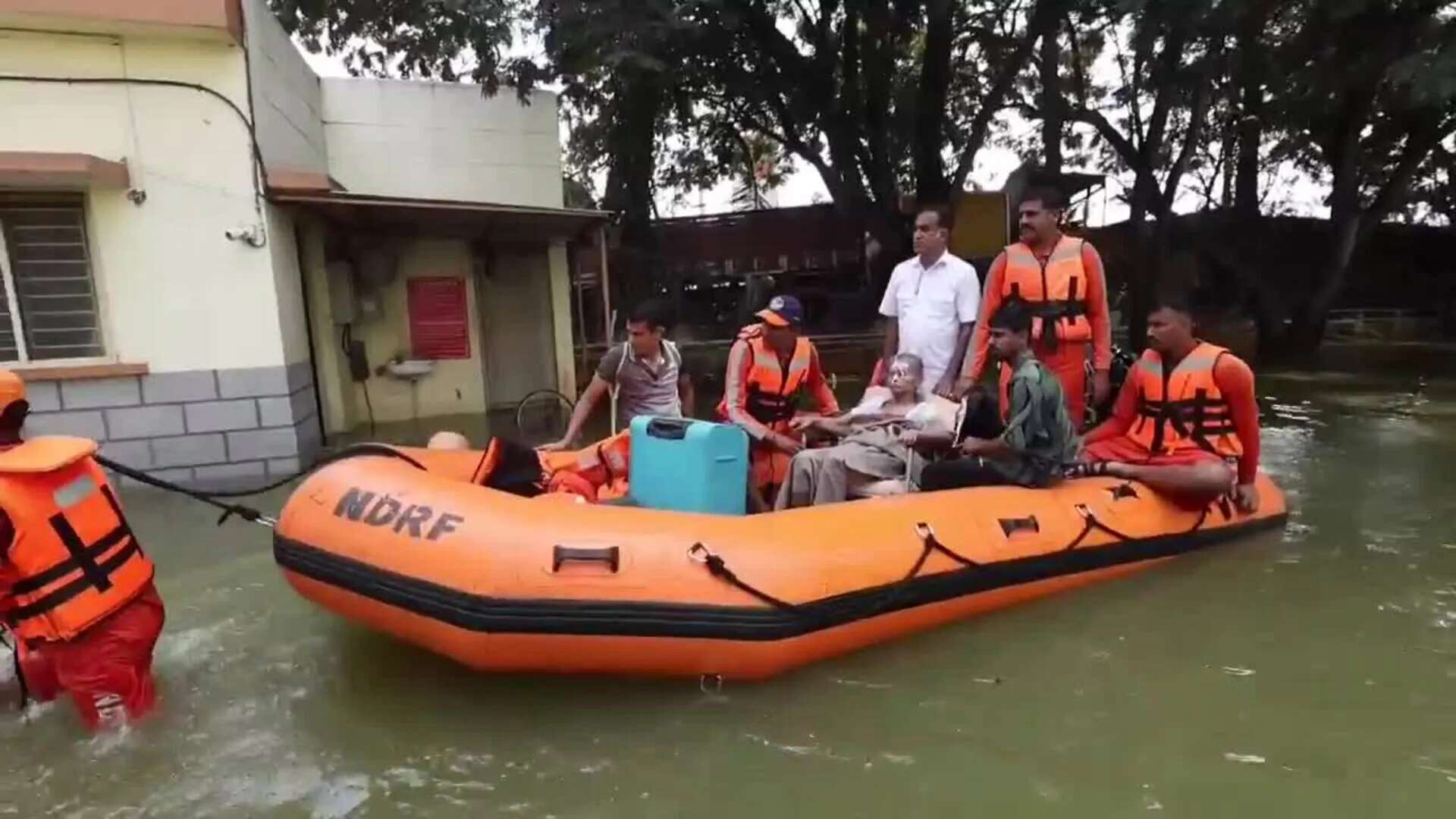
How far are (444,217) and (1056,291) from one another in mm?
5013

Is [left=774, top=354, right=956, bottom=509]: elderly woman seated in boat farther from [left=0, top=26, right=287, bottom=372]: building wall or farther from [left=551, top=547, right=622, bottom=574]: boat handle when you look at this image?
[left=0, top=26, right=287, bottom=372]: building wall

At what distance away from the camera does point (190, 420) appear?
20.0ft

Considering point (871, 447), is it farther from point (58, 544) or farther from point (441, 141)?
point (441, 141)

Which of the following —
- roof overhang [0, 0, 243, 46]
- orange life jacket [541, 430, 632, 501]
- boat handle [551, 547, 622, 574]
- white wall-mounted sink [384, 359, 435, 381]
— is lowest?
boat handle [551, 547, 622, 574]

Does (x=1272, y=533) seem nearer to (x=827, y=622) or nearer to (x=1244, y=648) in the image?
(x=1244, y=648)

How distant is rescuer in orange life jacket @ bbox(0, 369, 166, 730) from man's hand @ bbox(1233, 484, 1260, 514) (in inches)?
Answer: 165

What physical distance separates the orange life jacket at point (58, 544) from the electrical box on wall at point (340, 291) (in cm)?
531

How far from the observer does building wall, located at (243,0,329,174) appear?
618cm

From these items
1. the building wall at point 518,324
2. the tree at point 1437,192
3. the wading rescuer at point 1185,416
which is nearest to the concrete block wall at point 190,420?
the building wall at point 518,324

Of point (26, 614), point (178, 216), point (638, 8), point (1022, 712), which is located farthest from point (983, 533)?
point (638, 8)

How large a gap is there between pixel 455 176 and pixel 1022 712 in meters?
7.57

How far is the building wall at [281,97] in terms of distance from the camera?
6.18 m

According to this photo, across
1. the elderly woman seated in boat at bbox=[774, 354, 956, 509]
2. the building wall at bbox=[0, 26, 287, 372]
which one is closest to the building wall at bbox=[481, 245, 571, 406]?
the building wall at bbox=[0, 26, 287, 372]

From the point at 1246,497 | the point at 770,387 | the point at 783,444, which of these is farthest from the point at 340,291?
the point at 1246,497
